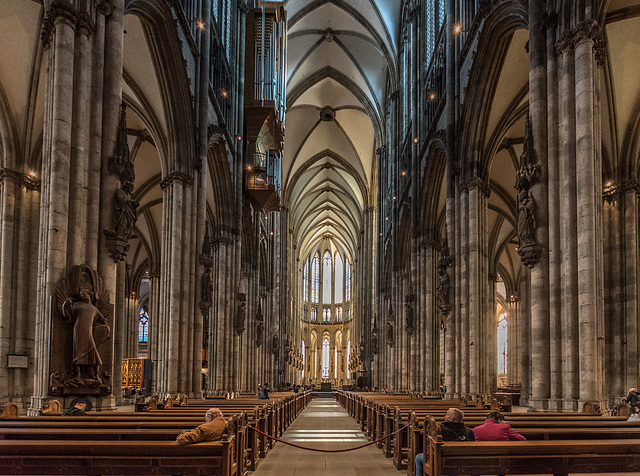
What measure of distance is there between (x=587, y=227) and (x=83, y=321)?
8.52 m

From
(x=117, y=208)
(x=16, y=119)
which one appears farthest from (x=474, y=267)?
(x=16, y=119)

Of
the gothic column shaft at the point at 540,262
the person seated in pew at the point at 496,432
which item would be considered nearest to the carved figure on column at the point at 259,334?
the gothic column shaft at the point at 540,262

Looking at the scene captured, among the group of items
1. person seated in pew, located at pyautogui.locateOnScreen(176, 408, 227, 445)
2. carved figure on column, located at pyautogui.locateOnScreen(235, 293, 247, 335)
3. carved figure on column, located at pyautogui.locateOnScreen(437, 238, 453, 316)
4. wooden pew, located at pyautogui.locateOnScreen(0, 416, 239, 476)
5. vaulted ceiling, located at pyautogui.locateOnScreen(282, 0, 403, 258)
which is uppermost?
vaulted ceiling, located at pyautogui.locateOnScreen(282, 0, 403, 258)

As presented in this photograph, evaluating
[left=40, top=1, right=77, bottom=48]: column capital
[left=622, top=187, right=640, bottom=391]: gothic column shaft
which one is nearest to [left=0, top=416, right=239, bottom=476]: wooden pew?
[left=40, top=1, right=77, bottom=48]: column capital

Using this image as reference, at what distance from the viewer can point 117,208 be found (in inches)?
457

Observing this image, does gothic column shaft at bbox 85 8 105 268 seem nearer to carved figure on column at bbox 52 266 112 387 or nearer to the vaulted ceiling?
carved figure on column at bbox 52 266 112 387

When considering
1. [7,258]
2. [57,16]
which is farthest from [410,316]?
[57,16]

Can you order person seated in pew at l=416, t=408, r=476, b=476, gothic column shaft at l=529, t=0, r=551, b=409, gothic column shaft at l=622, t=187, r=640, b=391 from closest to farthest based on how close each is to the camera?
person seated in pew at l=416, t=408, r=476, b=476
gothic column shaft at l=529, t=0, r=551, b=409
gothic column shaft at l=622, t=187, r=640, b=391

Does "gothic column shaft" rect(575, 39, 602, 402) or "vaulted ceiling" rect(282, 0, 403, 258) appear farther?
"vaulted ceiling" rect(282, 0, 403, 258)

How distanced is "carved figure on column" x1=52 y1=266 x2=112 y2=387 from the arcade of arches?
3cm

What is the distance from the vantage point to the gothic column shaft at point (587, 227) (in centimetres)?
1132

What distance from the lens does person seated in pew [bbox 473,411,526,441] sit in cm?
699

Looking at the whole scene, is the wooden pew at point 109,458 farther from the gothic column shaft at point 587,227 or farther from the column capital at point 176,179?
the column capital at point 176,179

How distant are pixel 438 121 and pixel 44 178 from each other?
15.8 m
